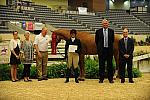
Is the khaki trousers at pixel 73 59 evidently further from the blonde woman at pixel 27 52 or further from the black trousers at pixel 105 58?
the blonde woman at pixel 27 52

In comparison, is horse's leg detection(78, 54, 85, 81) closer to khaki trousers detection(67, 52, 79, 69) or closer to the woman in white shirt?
khaki trousers detection(67, 52, 79, 69)

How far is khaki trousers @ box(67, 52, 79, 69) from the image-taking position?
8.89 m

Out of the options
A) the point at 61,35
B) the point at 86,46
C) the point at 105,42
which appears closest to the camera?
the point at 105,42

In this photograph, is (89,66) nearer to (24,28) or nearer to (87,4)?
(24,28)

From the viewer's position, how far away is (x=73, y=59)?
8.94 metres

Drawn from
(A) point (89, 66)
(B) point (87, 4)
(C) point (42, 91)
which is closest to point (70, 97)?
(C) point (42, 91)

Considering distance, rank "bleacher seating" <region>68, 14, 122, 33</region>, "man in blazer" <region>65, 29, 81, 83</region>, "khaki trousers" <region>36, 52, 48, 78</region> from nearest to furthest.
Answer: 1. "man in blazer" <region>65, 29, 81, 83</region>
2. "khaki trousers" <region>36, 52, 48, 78</region>
3. "bleacher seating" <region>68, 14, 122, 33</region>

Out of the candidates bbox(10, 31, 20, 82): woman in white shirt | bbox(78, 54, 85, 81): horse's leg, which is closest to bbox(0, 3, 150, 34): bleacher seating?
bbox(10, 31, 20, 82): woman in white shirt

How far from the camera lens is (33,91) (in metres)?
7.39

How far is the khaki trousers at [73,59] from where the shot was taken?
8891mm

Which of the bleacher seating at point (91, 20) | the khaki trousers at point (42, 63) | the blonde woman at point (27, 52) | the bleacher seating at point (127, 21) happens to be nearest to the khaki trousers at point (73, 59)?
the khaki trousers at point (42, 63)

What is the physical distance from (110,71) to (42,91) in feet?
6.82

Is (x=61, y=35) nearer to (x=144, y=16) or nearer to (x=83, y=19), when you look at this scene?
(x=83, y=19)

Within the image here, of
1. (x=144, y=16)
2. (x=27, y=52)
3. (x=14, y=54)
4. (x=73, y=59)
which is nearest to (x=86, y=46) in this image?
(x=73, y=59)
